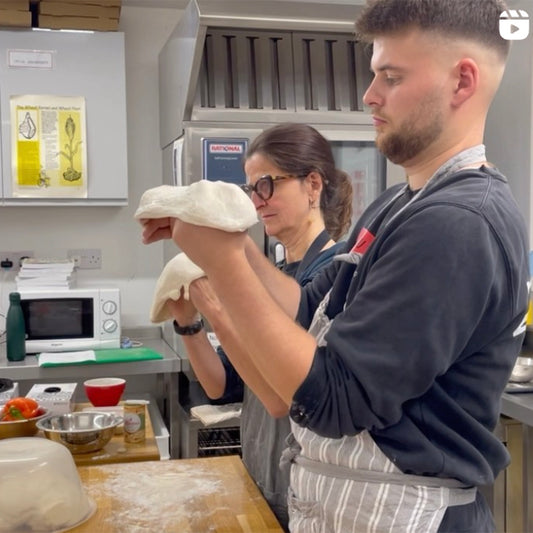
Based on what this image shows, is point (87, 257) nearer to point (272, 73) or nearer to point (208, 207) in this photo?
point (272, 73)

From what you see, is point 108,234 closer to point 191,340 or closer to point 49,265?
point 49,265

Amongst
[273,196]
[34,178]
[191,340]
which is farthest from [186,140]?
[191,340]

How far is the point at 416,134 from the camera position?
33.2 inches

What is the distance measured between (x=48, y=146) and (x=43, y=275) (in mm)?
564

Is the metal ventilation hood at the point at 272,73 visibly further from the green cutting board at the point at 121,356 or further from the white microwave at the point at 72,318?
the green cutting board at the point at 121,356

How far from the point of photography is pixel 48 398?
188 cm

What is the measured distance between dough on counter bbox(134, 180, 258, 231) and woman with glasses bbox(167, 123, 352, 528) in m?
0.64

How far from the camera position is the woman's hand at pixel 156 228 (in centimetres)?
90

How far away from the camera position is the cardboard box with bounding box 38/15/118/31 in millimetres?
2929

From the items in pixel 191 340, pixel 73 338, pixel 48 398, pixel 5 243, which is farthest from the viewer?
pixel 5 243

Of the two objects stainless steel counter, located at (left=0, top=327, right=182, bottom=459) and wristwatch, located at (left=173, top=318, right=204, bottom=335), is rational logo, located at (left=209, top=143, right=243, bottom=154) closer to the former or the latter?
stainless steel counter, located at (left=0, top=327, right=182, bottom=459)

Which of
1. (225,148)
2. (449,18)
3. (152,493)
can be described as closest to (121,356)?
(225,148)

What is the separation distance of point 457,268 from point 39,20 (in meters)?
2.70

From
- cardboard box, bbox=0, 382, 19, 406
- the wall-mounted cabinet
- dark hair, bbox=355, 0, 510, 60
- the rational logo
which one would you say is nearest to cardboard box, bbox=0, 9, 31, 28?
the wall-mounted cabinet
